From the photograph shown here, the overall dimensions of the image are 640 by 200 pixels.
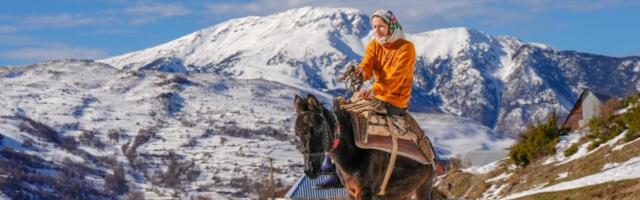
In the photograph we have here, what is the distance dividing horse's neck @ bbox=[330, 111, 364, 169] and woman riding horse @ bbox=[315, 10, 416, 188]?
385 mm

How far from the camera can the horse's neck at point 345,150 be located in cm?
922

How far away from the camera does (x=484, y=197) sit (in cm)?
4009

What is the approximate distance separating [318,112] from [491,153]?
98892 mm

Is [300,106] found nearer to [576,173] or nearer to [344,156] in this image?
[344,156]

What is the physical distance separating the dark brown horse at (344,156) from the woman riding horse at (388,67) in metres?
0.40

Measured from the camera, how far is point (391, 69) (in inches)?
398

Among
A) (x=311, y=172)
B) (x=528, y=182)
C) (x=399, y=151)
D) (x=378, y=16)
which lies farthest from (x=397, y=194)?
(x=528, y=182)

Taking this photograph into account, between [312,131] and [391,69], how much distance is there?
154 centimetres

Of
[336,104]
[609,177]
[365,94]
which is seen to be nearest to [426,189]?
[365,94]

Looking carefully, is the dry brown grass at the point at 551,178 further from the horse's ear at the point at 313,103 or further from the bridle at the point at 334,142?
the horse's ear at the point at 313,103

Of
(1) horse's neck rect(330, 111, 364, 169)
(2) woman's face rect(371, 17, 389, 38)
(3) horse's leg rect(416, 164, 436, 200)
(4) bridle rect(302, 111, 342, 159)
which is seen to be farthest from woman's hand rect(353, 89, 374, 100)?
(3) horse's leg rect(416, 164, 436, 200)

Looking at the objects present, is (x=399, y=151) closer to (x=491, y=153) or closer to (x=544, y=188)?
(x=544, y=188)

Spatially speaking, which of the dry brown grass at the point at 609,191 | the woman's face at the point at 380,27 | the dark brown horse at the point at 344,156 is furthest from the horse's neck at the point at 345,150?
the dry brown grass at the point at 609,191

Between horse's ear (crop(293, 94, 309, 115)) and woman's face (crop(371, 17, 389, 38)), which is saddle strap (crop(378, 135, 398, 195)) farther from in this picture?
woman's face (crop(371, 17, 389, 38))
